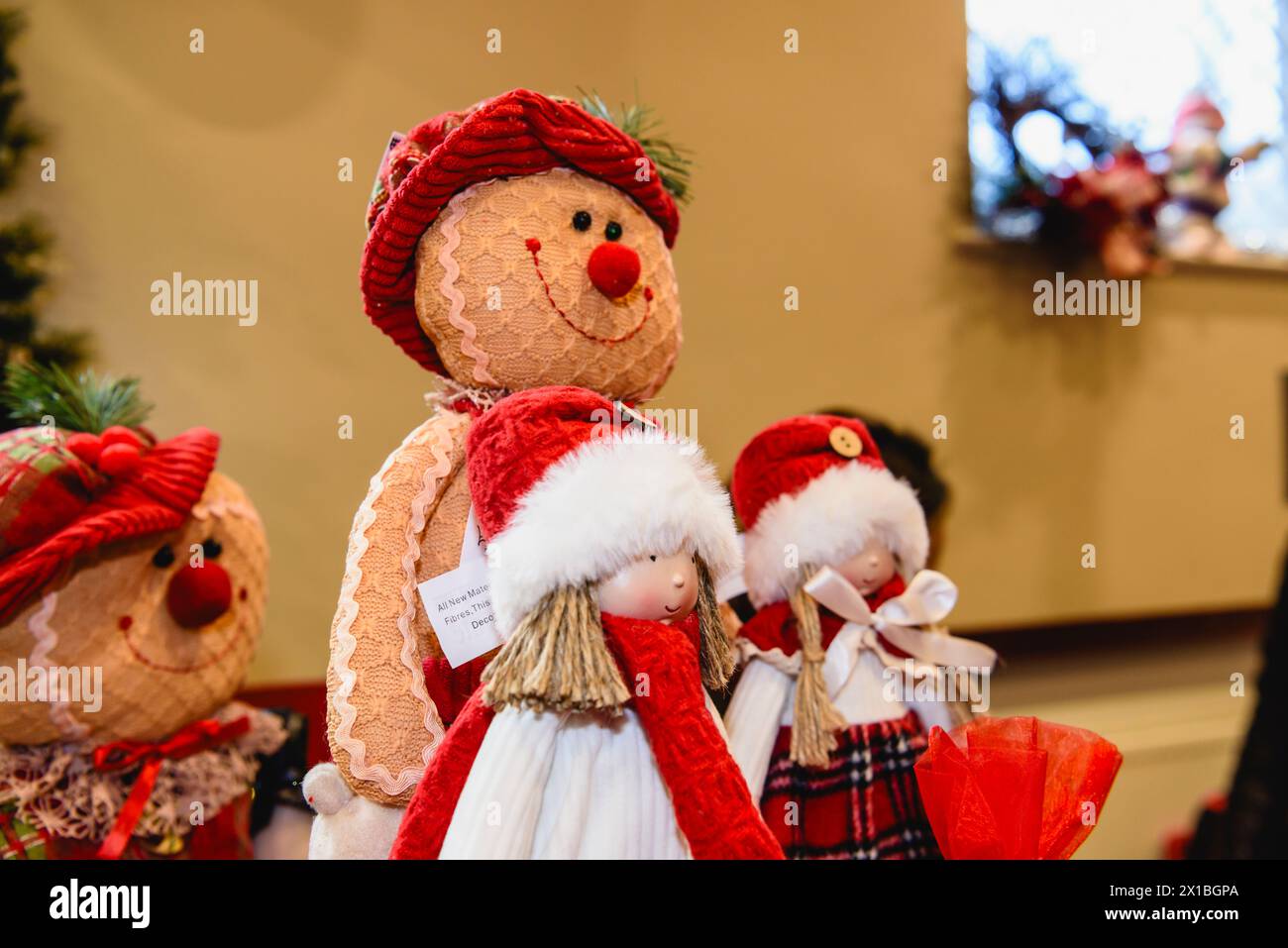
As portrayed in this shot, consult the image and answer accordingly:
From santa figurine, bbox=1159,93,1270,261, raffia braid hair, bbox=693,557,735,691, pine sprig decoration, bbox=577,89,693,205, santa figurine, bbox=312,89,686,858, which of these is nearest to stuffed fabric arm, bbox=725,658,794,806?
raffia braid hair, bbox=693,557,735,691

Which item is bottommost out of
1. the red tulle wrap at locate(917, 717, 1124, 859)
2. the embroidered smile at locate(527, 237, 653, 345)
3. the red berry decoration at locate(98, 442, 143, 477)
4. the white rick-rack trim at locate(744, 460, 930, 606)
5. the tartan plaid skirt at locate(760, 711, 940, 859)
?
the tartan plaid skirt at locate(760, 711, 940, 859)

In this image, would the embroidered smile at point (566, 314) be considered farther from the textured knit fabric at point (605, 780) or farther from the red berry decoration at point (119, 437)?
the red berry decoration at point (119, 437)

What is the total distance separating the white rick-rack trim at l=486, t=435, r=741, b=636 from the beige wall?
2.65 ft

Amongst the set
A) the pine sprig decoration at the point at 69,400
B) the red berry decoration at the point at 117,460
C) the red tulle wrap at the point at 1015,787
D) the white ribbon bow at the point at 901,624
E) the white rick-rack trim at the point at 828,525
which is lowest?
the red tulle wrap at the point at 1015,787

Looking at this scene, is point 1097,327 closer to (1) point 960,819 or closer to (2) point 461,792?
(1) point 960,819

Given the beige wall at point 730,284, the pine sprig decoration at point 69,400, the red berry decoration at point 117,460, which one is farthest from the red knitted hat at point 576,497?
the beige wall at point 730,284

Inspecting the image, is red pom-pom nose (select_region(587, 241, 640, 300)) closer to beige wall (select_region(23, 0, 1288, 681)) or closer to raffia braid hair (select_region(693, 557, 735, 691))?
raffia braid hair (select_region(693, 557, 735, 691))

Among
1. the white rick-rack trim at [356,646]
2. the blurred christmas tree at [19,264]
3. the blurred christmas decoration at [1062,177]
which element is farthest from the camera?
the blurred christmas decoration at [1062,177]

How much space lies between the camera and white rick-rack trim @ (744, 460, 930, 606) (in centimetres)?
99

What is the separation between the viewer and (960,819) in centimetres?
77

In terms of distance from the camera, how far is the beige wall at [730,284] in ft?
5.54

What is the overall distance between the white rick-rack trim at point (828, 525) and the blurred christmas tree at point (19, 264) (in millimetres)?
1023
